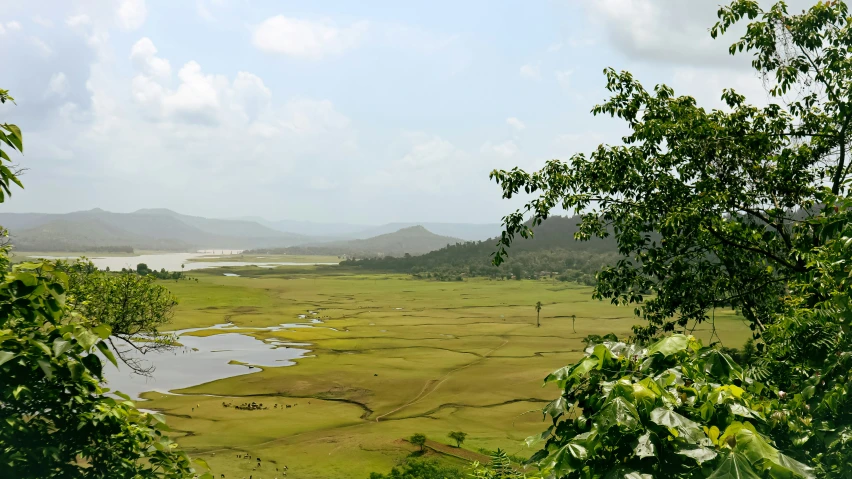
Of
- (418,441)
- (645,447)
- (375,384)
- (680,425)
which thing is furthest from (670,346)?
(375,384)

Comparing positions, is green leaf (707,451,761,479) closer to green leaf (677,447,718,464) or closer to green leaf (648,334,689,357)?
green leaf (677,447,718,464)

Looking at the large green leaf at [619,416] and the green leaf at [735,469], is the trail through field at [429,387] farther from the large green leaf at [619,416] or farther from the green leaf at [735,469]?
the green leaf at [735,469]

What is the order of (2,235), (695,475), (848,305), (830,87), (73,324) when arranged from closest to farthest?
(695,475), (73,324), (848,305), (2,235), (830,87)

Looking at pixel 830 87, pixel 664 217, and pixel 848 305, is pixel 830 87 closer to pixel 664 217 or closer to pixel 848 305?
pixel 664 217

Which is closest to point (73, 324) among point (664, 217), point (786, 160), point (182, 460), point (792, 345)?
point (182, 460)

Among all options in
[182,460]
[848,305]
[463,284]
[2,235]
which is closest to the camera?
[848,305]

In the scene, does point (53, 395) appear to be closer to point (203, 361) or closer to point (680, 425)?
point (680, 425)

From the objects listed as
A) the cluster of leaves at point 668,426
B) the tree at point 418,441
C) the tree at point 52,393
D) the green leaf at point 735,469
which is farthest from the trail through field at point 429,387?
the green leaf at point 735,469

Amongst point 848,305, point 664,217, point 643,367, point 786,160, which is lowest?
point 643,367
